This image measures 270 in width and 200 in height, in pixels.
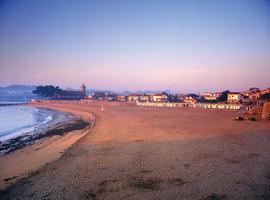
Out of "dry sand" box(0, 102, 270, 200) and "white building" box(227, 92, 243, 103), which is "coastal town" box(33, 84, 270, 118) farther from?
"dry sand" box(0, 102, 270, 200)

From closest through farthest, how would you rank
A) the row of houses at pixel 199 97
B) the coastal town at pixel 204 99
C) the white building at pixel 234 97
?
the coastal town at pixel 204 99, the row of houses at pixel 199 97, the white building at pixel 234 97

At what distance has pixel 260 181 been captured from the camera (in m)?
8.72

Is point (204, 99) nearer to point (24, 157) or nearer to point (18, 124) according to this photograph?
point (18, 124)

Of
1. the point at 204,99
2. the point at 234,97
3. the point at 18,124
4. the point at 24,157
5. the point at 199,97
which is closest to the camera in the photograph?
the point at 24,157

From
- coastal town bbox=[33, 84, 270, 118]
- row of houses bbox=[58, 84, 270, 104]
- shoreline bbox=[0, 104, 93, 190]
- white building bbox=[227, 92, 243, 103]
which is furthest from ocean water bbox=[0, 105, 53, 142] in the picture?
white building bbox=[227, 92, 243, 103]

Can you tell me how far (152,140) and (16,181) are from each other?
899 centimetres

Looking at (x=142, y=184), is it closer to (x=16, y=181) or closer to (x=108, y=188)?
(x=108, y=188)

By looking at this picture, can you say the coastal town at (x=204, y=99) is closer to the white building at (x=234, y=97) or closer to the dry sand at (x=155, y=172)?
the white building at (x=234, y=97)

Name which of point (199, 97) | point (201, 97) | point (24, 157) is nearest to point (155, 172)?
point (24, 157)

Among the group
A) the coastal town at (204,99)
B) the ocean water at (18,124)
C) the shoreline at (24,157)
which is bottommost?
the ocean water at (18,124)

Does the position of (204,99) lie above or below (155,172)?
above

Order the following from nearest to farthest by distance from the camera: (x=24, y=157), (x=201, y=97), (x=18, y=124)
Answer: (x=24, y=157) < (x=18, y=124) < (x=201, y=97)

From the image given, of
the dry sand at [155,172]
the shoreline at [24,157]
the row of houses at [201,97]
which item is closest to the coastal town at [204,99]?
the row of houses at [201,97]

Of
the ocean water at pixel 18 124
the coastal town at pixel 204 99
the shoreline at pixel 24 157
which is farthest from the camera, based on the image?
the coastal town at pixel 204 99
